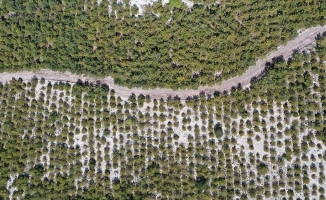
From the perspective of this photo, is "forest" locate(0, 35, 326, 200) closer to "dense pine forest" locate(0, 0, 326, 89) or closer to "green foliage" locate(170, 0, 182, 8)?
"dense pine forest" locate(0, 0, 326, 89)

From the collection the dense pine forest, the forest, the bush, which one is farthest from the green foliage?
the bush

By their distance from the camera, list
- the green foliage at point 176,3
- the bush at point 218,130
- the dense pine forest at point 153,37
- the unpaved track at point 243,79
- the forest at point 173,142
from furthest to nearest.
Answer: the green foliage at point 176,3 → the unpaved track at point 243,79 → the dense pine forest at point 153,37 → the bush at point 218,130 → the forest at point 173,142

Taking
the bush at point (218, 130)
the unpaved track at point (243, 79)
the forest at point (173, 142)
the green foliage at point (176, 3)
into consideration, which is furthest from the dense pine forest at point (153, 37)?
the bush at point (218, 130)

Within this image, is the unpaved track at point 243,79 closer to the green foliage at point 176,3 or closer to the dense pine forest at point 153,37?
the dense pine forest at point 153,37

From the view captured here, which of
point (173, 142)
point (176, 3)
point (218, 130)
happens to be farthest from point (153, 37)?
point (218, 130)

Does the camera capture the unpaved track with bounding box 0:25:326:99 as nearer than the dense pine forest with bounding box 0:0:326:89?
No

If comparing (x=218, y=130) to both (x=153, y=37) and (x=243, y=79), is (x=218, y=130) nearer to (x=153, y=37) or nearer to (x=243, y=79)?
(x=243, y=79)
